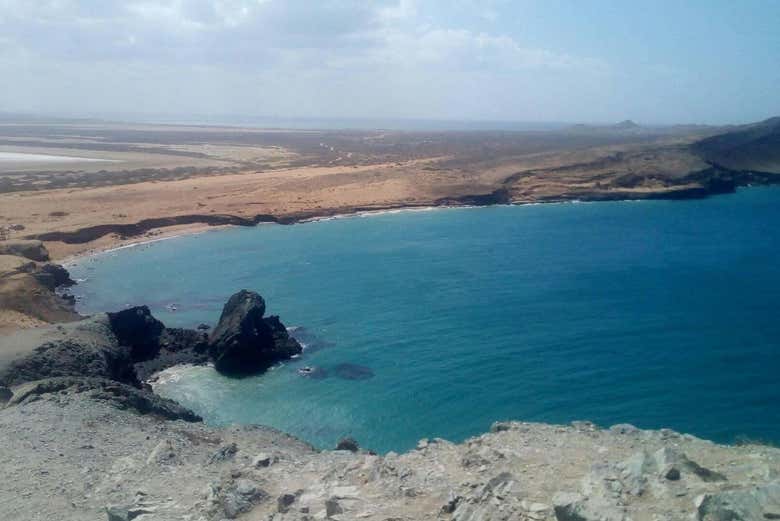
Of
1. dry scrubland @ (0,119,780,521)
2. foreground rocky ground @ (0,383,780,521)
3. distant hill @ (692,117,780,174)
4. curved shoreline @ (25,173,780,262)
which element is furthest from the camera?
distant hill @ (692,117,780,174)

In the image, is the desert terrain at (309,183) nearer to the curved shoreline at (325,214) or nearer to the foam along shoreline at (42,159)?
the curved shoreline at (325,214)

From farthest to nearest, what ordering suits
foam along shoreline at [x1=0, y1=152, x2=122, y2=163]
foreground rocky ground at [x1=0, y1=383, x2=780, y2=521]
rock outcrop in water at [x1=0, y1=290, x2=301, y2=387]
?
foam along shoreline at [x1=0, y1=152, x2=122, y2=163] < rock outcrop in water at [x1=0, y1=290, x2=301, y2=387] < foreground rocky ground at [x1=0, y1=383, x2=780, y2=521]

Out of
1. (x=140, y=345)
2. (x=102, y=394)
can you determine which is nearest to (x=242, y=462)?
(x=102, y=394)

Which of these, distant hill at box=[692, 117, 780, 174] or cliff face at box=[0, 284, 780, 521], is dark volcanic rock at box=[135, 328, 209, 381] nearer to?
cliff face at box=[0, 284, 780, 521]

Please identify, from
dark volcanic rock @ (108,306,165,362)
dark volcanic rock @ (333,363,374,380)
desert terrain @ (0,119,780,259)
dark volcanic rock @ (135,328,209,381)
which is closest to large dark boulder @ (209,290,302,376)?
dark volcanic rock @ (135,328,209,381)

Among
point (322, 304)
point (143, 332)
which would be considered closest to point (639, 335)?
point (322, 304)

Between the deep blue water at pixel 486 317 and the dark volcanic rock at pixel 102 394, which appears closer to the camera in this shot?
the dark volcanic rock at pixel 102 394

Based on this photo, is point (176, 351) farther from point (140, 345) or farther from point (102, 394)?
point (102, 394)

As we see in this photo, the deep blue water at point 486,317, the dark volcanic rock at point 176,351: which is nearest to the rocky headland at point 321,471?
Answer: the deep blue water at point 486,317
